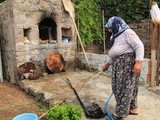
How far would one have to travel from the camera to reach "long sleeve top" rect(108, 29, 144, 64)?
4.07 m

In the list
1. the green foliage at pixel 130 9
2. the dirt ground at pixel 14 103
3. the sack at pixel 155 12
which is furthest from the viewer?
the green foliage at pixel 130 9

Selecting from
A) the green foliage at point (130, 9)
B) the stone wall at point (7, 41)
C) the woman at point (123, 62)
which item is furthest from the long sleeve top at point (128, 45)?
the green foliage at point (130, 9)

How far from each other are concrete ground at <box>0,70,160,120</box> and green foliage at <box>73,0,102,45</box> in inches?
71.8

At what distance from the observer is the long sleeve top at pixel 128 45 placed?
160 inches

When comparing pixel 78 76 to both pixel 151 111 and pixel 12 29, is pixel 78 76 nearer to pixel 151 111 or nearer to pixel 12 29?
pixel 12 29

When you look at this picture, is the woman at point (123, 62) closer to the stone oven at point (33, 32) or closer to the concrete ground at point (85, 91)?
the concrete ground at point (85, 91)

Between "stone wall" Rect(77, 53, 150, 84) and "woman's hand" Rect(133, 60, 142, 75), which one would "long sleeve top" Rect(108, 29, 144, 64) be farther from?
"stone wall" Rect(77, 53, 150, 84)

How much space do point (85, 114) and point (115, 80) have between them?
0.88 m

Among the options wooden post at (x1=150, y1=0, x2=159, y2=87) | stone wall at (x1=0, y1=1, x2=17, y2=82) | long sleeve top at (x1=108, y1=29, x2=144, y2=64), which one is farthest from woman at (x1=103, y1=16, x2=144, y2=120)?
stone wall at (x1=0, y1=1, x2=17, y2=82)

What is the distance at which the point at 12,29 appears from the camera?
313 inches

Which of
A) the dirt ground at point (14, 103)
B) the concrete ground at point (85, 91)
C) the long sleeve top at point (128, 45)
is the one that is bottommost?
the dirt ground at point (14, 103)

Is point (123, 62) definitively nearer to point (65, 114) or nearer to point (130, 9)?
point (65, 114)

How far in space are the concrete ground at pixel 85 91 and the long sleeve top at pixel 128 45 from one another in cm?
120

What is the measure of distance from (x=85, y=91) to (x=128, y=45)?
2.31 meters
